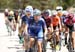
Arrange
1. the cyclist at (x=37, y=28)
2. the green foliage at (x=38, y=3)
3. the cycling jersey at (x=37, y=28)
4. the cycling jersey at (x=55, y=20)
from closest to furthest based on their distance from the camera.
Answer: the cyclist at (x=37, y=28) → the cycling jersey at (x=37, y=28) → the cycling jersey at (x=55, y=20) → the green foliage at (x=38, y=3)

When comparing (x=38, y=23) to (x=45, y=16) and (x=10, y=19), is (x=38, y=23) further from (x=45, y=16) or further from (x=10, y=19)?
(x=10, y=19)

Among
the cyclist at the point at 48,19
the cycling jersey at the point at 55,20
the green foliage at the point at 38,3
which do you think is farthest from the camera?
the green foliage at the point at 38,3

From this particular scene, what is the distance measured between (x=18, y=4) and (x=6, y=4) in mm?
2995

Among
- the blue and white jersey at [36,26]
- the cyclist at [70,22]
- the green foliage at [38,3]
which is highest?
the blue and white jersey at [36,26]

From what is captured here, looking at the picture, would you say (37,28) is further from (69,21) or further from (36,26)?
(69,21)

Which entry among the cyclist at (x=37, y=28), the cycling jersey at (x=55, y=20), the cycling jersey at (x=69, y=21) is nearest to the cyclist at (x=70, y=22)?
the cycling jersey at (x=69, y=21)

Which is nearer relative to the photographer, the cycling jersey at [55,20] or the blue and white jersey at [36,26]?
the blue and white jersey at [36,26]

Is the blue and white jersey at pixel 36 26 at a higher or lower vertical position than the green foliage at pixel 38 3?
higher

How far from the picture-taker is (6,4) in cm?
7875

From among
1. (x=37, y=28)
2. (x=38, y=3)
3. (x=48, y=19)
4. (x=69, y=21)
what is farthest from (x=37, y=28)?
(x=38, y=3)

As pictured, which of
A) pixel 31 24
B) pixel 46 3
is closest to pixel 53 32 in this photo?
pixel 31 24

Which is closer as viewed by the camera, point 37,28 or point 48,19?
point 37,28

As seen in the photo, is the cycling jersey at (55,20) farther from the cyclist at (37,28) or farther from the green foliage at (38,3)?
the green foliage at (38,3)

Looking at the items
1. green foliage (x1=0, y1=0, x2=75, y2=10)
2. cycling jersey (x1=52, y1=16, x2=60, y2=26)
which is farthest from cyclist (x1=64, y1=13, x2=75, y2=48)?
green foliage (x1=0, y1=0, x2=75, y2=10)
